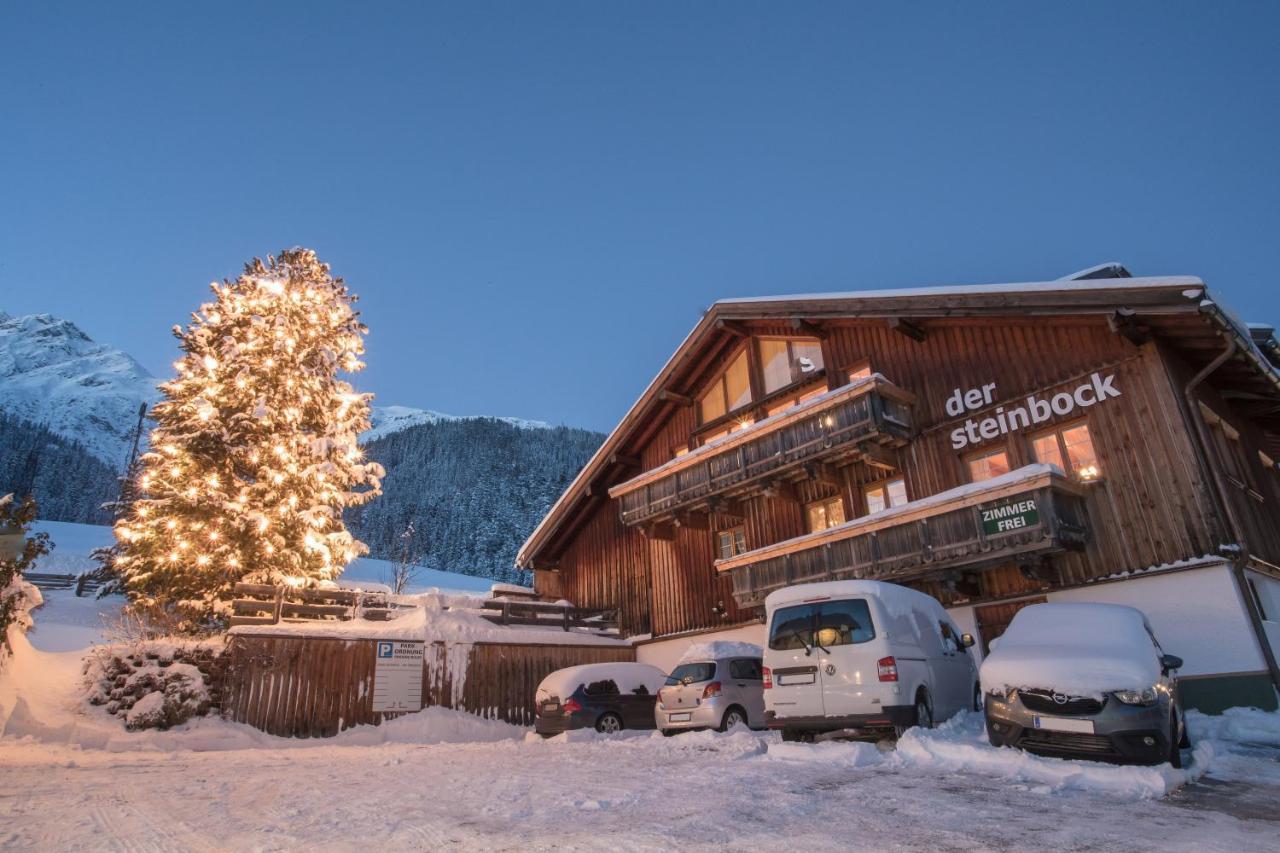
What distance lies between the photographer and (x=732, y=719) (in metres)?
13.9

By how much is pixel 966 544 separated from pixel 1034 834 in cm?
1067

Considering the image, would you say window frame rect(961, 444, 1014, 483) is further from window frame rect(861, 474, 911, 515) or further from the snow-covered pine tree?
the snow-covered pine tree

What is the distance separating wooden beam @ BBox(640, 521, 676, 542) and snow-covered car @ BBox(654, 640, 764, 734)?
9438 mm

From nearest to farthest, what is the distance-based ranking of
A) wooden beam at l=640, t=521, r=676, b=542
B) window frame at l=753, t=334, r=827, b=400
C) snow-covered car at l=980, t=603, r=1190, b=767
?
snow-covered car at l=980, t=603, r=1190, b=767 → window frame at l=753, t=334, r=827, b=400 → wooden beam at l=640, t=521, r=676, b=542

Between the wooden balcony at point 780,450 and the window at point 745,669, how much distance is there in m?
6.30

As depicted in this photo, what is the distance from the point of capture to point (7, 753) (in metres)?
11.1

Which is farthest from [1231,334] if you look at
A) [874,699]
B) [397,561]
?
[397,561]

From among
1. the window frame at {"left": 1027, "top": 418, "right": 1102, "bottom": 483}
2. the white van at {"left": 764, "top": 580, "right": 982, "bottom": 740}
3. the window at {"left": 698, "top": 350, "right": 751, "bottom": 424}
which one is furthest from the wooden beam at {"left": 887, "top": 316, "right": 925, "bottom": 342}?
the white van at {"left": 764, "top": 580, "right": 982, "bottom": 740}

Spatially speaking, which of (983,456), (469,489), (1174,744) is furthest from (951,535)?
(469,489)

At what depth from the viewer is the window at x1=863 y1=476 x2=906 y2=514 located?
1881 centimetres

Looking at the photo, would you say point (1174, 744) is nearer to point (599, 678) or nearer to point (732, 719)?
point (732, 719)

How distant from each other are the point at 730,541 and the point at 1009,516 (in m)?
10.3

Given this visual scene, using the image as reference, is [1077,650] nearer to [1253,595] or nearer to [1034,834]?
[1034,834]

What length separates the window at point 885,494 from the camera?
61.7 feet
